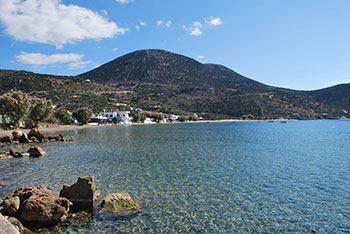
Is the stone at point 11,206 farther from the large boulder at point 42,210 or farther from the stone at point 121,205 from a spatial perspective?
the stone at point 121,205

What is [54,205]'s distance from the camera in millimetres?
10453

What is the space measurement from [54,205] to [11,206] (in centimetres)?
189

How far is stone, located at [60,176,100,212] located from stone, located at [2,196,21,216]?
2225 mm

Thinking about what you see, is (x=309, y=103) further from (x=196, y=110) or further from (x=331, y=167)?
(x=331, y=167)

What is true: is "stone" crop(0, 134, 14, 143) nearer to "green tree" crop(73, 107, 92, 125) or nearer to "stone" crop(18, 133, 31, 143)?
"stone" crop(18, 133, 31, 143)

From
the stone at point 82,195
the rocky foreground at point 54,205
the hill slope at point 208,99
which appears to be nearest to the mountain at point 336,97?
the hill slope at point 208,99

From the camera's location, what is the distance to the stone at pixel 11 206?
A: 10406 mm

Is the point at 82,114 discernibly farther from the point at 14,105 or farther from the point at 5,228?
the point at 5,228

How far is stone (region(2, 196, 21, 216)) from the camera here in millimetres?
10406

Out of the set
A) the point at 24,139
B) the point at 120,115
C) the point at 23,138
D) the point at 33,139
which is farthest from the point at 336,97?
the point at 23,138

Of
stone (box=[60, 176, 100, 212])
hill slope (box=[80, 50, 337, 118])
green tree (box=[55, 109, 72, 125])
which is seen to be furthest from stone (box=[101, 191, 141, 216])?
hill slope (box=[80, 50, 337, 118])

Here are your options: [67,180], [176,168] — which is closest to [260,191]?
[176,168]

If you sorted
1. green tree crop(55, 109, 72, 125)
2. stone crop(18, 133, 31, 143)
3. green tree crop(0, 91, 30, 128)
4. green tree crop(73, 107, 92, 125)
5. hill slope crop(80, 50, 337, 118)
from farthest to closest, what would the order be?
1. hill slope crop(80, 50, 337, 118)
2. green tree crop(73, 107, 92, 125)
3. green tree crop(55, 109, 72, 125)
4. green tree crop(0, 91, 30, 128)
5. stone crop(18, 133, 31, 143)

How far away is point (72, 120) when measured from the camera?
9344 centimetres
